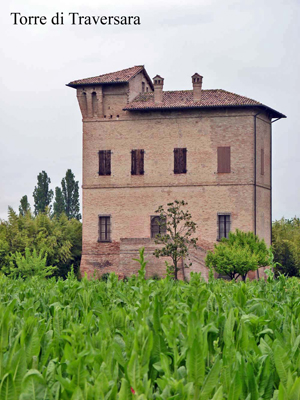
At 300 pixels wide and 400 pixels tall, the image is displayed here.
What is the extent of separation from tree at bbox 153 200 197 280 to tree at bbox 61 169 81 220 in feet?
79.6

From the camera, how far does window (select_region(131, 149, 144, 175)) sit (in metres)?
36.3

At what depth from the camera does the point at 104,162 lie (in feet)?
121

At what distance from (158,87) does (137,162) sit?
4412mm

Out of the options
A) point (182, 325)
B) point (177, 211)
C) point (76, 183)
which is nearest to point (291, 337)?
point (182, 325)

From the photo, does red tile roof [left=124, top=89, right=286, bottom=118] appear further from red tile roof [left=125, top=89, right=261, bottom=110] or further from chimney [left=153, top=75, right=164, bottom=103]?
chimney [left=153, top=75, right=164, bottom=103]

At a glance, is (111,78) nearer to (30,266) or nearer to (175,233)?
(175,233)

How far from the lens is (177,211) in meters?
35.4

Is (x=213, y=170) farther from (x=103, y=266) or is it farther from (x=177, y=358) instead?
(x=177, y=358)

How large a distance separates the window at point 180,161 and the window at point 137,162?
1.92 meters

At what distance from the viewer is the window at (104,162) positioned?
36812 millimetres

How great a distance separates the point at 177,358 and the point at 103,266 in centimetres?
3350

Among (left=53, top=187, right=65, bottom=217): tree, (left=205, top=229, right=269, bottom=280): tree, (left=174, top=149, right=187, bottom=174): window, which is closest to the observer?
(left=205, top=229, right=269, bottom=280): tree

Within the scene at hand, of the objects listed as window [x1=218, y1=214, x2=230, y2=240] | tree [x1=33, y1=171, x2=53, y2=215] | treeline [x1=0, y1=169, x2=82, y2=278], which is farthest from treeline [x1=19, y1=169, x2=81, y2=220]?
window [x1=218, y1=214, x2=230, y2=240]

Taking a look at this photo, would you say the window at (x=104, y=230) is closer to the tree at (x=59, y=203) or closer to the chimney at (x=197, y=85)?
the chimney at (x=197, y=85)
